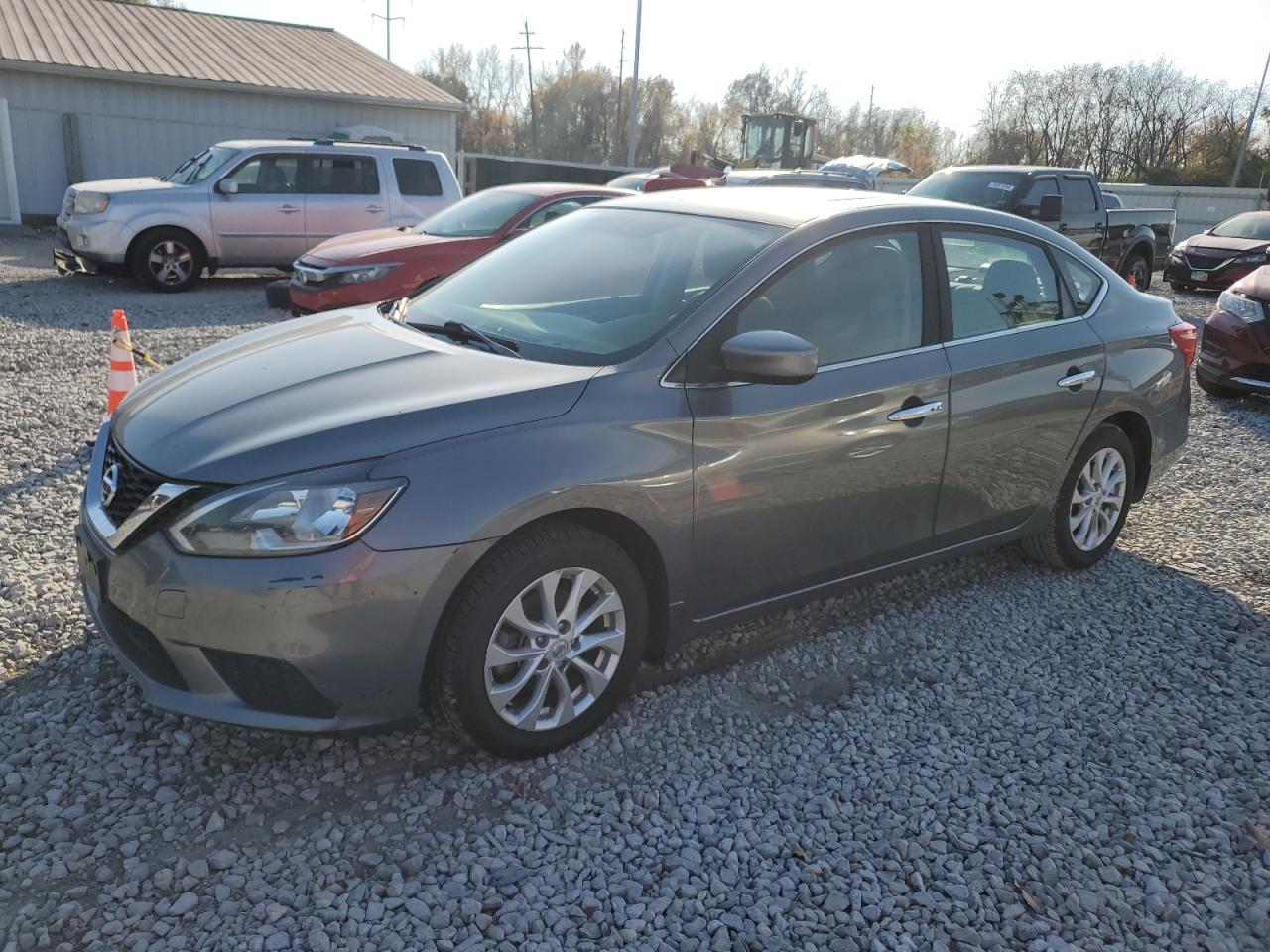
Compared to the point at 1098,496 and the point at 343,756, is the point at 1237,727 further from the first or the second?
the point at 343,756

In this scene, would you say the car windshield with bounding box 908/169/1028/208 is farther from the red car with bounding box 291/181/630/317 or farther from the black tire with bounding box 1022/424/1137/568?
the black tire with bounding box 1022/424/1137/568

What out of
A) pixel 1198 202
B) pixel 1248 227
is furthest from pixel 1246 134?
pixel 1248 227

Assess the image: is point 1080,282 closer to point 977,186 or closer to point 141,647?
point 141,647

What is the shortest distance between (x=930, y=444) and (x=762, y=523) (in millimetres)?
861

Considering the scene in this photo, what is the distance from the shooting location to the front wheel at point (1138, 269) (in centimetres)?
1534

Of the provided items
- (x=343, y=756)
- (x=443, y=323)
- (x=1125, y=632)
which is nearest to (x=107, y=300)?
(x=443, y=323)

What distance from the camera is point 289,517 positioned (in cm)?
266

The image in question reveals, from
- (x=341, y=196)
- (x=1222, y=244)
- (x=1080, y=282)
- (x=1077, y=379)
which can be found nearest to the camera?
(x=1077, y=379)

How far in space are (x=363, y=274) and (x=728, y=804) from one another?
730cm

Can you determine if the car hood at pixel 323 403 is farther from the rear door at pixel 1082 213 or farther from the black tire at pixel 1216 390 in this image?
the rear door at pixel 1082 213

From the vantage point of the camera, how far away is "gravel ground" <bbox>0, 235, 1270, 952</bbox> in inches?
99.8

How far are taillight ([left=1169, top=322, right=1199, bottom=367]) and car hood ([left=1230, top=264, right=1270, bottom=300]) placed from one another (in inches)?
163

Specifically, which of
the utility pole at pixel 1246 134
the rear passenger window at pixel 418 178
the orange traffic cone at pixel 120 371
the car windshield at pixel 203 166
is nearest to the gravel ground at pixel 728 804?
the orange traffic cone at pixel 120 371

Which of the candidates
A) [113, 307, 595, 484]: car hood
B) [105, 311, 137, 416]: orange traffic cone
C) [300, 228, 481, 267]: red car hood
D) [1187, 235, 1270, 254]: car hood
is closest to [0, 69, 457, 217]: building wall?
[300, 228, 481, 267]: red car hood
